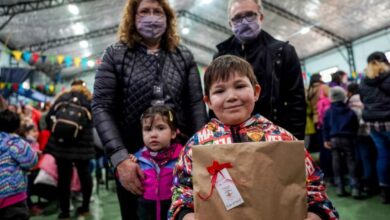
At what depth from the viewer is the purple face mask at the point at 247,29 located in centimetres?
166

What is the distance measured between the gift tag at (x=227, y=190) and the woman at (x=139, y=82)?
586 millimetres

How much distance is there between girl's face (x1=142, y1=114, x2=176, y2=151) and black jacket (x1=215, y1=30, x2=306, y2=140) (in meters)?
0.44

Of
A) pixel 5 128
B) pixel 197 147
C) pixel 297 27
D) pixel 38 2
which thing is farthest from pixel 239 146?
pixel 297 27

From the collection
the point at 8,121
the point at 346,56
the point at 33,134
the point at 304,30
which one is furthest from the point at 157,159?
the point at 346,56

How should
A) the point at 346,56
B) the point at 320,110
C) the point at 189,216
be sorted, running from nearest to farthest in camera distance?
the point at 189,216 < the point at 320,110 < the point at 346,56

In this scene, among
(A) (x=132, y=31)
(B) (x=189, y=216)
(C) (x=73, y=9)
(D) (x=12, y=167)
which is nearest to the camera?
(B) (x=189, y=216)

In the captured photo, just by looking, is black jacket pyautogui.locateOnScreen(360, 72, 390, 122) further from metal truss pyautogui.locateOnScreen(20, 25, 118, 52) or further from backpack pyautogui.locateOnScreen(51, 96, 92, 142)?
metal truss pyautogui.locateOnScreen(20, 25, 118, 52)

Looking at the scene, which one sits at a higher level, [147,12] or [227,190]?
[147,12]

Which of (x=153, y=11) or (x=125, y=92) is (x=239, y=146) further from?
(x=153, y=11)

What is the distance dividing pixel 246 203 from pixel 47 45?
1343 centimetres

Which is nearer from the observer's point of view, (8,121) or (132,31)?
(132,31)

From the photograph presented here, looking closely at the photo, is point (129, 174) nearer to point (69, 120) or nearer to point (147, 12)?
point (147, 12)

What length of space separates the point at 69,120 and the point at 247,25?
242 cm

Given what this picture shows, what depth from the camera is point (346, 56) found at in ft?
41.7
